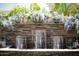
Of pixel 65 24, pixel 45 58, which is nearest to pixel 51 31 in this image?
pixel 65 24

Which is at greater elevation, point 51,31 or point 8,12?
point 8,12

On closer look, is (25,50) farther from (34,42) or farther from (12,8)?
(12,8)

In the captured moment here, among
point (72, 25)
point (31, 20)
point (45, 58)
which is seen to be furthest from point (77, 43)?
point (31, 20)

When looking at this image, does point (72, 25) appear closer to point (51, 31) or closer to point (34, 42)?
point (51, 31)

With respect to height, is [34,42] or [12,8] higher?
[12,8]

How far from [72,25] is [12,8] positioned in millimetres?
777

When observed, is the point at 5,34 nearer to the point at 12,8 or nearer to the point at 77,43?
the point at 12,8

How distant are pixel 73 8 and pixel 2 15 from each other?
2.92 ft

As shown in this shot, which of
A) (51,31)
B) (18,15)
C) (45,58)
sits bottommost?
(45,58)

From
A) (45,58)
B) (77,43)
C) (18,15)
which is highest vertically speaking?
(18,15)

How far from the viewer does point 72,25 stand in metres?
2.40

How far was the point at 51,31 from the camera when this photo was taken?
240cm

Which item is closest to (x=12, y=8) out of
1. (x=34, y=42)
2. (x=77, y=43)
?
(x=34, y=42)

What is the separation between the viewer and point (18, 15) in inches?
94.9
